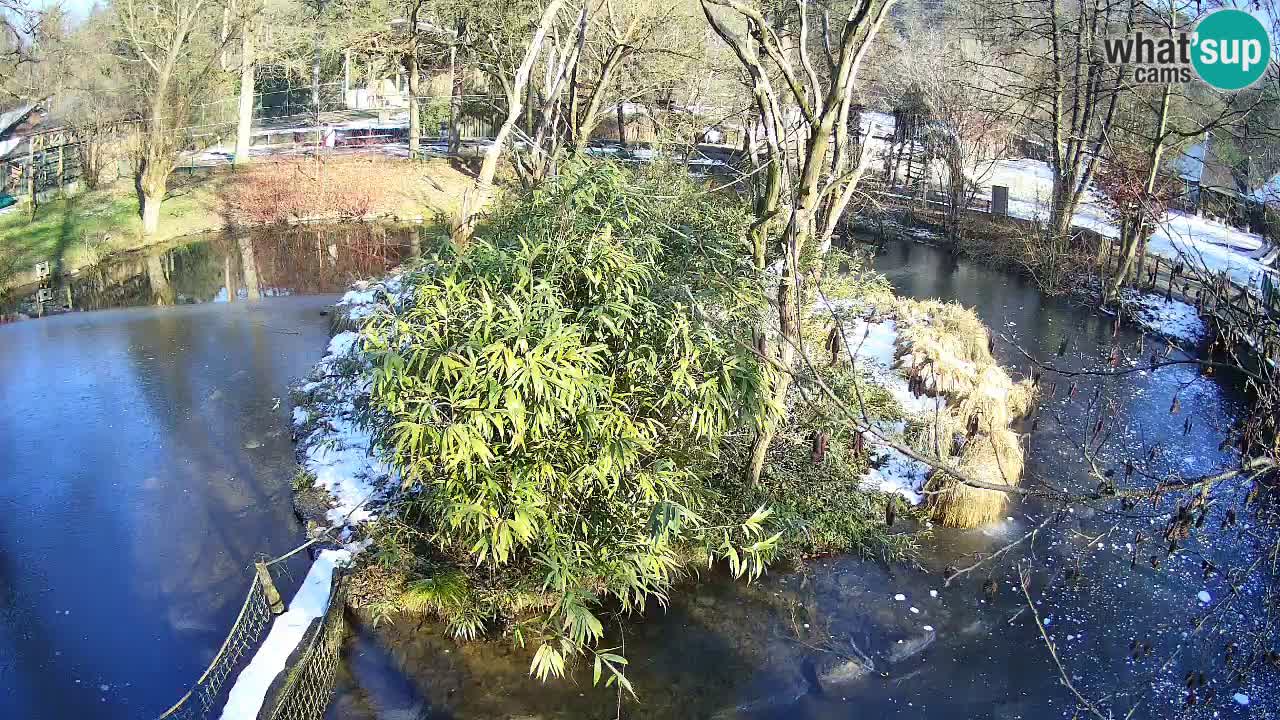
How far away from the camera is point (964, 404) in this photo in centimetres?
996

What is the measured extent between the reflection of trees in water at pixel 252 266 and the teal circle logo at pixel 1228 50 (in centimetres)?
1330

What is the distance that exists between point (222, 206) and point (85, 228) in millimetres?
3473

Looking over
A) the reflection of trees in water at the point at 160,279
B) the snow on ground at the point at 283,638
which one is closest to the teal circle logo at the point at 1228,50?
the snow on ground at the point at 283,638

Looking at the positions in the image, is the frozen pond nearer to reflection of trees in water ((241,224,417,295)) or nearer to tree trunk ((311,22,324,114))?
reflection of trees in water ((241,224,417,295))

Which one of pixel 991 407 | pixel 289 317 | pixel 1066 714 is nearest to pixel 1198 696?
pixel 1066 714

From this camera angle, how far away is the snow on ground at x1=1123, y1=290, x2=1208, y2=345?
14.1 m

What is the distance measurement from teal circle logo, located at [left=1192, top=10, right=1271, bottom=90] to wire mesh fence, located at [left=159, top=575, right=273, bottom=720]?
7.54m

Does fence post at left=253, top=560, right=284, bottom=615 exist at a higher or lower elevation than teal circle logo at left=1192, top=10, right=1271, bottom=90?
lower

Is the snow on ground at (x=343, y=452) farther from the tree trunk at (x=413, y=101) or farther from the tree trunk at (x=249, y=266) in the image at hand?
the tree trunk at (x=413, y=101)

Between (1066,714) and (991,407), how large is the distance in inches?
160

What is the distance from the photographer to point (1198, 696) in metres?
6.64

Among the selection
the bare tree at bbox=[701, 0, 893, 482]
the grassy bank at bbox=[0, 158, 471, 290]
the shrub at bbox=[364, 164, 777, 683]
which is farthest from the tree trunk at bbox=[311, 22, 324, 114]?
the shrub at bbox=[364, 164, 777, 683]

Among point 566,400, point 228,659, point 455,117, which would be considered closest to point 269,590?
point 228,659

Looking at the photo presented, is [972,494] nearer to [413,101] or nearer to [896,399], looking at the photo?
[896,399]
